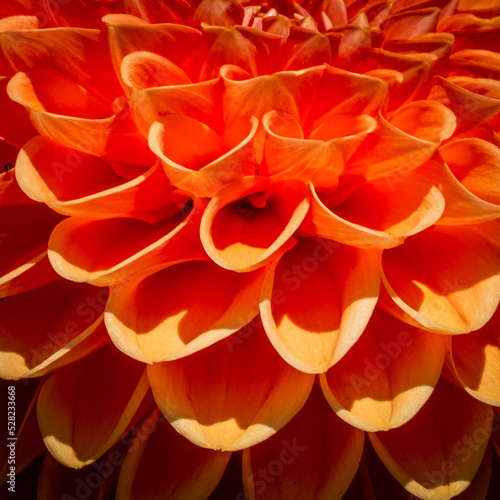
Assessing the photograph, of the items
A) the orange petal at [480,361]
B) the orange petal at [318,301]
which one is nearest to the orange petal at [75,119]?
the orange petal at [318,301]

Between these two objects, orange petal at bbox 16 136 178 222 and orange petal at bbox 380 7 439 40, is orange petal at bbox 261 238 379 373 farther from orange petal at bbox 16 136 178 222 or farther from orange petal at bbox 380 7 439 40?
orange petal at bbox 380 7 439 40

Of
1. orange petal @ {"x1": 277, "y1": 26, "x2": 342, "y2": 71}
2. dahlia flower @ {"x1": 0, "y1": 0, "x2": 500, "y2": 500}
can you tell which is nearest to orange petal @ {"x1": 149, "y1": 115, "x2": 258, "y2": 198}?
dahlia flower @ {"x1": 0, "y1": 0, "x2": 500, "y2": 500}

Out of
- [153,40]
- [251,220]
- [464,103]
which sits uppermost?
[153,40]

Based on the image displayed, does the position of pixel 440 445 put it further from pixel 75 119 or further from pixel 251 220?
pixel 75 119

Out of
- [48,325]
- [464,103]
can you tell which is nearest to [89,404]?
[48,325]

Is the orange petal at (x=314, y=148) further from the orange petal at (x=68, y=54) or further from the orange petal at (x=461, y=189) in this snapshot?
the orange petal at (x=68, y=54)

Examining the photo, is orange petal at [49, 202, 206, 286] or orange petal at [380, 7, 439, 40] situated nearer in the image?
orange petal at [49, 202, 206, 286]

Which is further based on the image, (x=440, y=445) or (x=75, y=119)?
(x=440, y=445)
